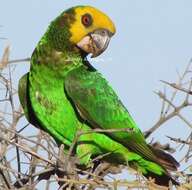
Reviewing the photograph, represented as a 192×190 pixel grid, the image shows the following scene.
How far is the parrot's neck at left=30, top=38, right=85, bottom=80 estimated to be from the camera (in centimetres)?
565

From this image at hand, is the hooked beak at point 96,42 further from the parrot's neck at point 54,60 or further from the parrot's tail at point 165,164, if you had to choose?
the parrot's tail at point 165,164

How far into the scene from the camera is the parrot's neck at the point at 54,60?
5652 millimetres

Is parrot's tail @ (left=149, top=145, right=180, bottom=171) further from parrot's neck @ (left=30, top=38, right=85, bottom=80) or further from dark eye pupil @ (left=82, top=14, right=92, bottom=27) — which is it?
dark eye pupil @ (left=82, top=14, right=92, bottom=27)

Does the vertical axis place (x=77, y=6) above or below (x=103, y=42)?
above

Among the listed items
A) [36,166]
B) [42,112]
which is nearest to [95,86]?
[42,112]

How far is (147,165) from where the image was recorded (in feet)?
18.5

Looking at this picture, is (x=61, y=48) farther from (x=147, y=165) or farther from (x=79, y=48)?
(x=147, y=165)

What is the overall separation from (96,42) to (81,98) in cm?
57

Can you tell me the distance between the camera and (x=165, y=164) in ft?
17.3

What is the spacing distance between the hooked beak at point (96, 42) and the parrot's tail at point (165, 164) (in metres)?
1.03

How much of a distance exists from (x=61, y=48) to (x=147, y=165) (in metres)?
1.35

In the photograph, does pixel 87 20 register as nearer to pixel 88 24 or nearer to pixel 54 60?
Answer: pixel 88 24

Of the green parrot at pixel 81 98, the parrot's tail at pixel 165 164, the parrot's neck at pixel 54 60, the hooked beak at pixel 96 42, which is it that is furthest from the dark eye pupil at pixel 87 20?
the parrot's tail at pixel 165 164

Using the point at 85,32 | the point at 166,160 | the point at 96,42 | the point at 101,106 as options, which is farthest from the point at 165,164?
the point at 85,32
